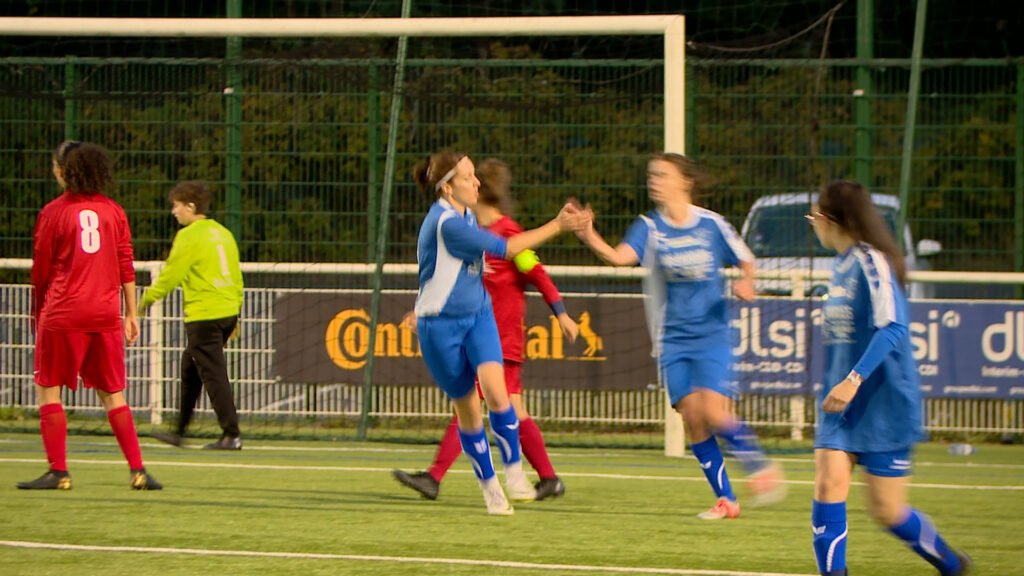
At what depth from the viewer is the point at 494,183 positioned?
9.23 meters

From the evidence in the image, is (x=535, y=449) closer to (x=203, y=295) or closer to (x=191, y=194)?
(x=203, y=295)

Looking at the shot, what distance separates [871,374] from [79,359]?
476cm

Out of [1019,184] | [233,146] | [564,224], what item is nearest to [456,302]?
[564,224]

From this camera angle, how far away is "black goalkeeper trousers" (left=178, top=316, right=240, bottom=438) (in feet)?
39.8

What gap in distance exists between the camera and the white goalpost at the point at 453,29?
11.9m

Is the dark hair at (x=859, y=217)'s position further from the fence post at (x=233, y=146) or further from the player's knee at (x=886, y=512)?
the fence post at (x=233, y=146)

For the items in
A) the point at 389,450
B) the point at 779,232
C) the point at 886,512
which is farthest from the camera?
the point at 779,232

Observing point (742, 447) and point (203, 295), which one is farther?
point (203, 295)

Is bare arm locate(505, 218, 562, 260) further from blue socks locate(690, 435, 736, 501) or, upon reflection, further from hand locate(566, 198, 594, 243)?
blue socks locate(690, 435, 736, 501)

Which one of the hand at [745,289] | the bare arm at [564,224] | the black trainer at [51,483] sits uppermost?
the bare arm at [564,224]

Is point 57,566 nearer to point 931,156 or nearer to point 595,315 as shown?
point 595,315

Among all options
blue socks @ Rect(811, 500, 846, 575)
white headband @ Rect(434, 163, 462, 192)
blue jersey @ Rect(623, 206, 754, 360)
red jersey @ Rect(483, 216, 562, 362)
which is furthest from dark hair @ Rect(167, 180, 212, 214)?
blue socks @ Rect(811, 500, 846, 575)

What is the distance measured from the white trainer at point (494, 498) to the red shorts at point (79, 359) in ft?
7.03

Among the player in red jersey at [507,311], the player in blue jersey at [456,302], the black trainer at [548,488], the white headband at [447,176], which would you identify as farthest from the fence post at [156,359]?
the white headband at [447,176]
